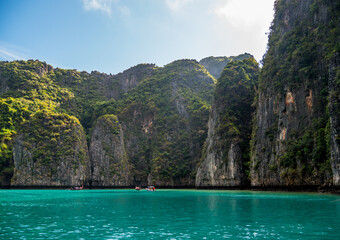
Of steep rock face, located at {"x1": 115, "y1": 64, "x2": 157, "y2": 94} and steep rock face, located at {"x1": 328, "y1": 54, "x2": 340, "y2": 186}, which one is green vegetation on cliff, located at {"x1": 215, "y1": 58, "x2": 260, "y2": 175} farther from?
steep rock face, located at {"x1": 115, "y1": 64, "x2": 157, "y2": 94}

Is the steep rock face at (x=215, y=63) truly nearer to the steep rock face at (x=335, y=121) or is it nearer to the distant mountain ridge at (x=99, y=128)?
the distant mountain ridge at (x=99, y=128)

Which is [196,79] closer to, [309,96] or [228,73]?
[228,73]

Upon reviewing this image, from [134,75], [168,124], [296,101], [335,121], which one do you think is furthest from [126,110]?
[335,121]

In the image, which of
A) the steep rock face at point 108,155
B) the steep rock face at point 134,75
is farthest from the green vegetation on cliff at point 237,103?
the steep rock face at point 134,75

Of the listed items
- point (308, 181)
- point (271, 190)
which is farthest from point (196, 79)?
point (308, 181)

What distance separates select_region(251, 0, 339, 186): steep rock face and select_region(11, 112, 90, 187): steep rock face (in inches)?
2094

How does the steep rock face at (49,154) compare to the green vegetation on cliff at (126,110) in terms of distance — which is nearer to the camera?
the steep rock face at (49,154)

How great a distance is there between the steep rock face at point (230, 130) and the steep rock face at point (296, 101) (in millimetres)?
7350

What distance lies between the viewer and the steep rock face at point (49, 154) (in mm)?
79875

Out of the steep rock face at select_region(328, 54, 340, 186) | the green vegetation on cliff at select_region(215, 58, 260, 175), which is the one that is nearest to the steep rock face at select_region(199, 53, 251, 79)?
the green vegetation on cliff at select_region(215, 58, 260, 175)

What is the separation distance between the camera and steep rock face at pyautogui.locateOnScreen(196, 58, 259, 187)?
2566 inches

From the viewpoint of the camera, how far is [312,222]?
15.2 metres

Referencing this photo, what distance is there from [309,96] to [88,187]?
6901 centimetres

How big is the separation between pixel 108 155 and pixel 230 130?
1756 inches
